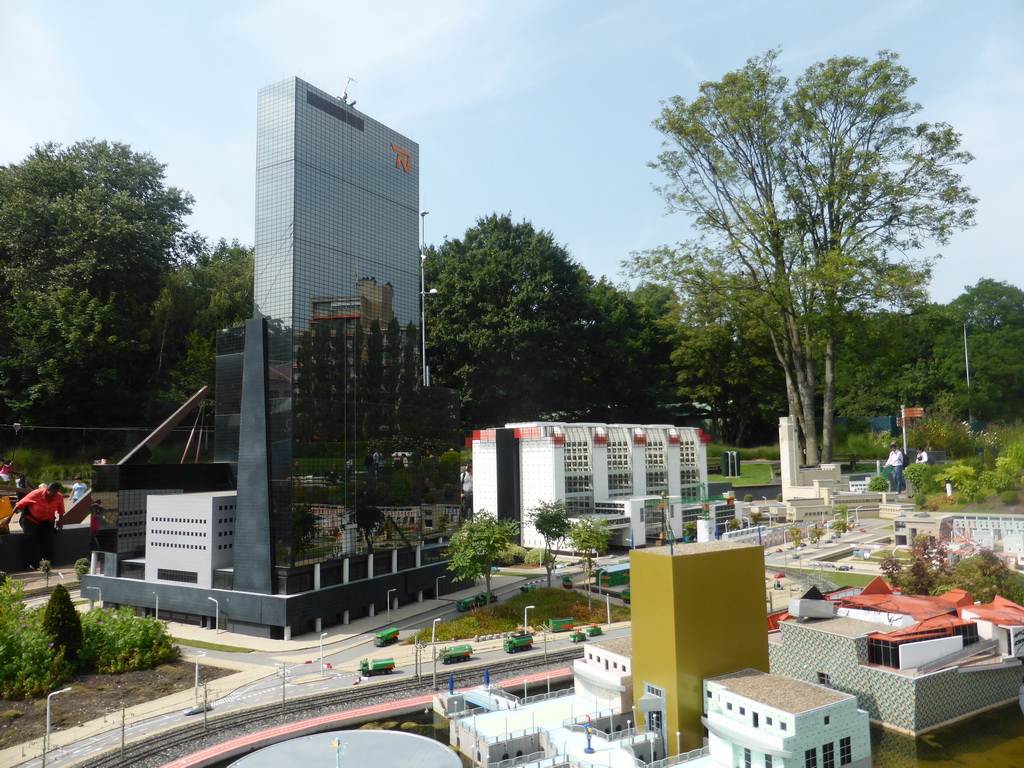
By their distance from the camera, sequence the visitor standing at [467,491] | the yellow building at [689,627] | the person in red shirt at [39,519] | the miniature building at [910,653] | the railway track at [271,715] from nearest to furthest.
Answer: the railway track at [271,715] < the yellow building at [689,627] < the miniature building at [910,653] < the person in red shirt at [39,519] < the visitor standing at [467,491]

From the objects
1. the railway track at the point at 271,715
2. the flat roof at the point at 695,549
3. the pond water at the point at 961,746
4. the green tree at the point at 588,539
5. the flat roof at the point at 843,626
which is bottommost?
the pond water at the point at 961,746

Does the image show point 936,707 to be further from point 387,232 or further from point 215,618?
point 387,232

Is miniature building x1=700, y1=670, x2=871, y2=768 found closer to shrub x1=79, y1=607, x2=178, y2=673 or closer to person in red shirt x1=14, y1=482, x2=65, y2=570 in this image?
shrub x1=79, y1=607, x2=178, y2=673

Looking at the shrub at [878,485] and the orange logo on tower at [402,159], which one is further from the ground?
the orange logo on tower at [402,159]

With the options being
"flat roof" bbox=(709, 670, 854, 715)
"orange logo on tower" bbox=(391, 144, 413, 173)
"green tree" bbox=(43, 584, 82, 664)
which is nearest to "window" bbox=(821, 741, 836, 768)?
"flat roof" bbox=(709, 670, 854, 715)

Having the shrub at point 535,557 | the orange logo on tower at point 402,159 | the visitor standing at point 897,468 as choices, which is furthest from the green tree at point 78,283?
the visitor standing at point 897,468

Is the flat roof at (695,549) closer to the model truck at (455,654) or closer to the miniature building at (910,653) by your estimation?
the miniature building at (910,653)

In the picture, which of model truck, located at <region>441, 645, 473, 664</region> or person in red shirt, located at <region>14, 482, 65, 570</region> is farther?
person in red shirt, located at <region>14, 482, 65, 570</region>

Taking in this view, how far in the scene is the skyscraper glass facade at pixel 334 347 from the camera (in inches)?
1296

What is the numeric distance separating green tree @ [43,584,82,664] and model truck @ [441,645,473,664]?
14.0 m

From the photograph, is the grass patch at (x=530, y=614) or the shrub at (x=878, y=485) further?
the shrub at (x=878, y=485)

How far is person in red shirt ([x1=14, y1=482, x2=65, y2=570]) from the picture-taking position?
44.8 m

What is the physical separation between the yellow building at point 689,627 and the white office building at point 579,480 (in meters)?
26.5

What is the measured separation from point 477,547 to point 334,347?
1152 cm
